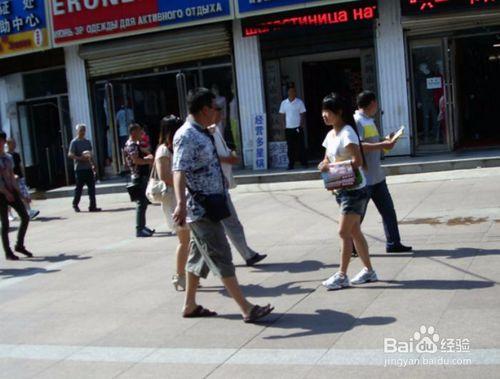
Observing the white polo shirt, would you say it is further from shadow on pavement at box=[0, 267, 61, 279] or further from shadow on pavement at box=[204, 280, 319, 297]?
shadow on pavement at box=[204, 280, 319, 297]

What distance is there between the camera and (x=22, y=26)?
19828 millimetres

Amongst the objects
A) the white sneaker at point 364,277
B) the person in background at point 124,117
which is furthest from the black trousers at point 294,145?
the white sneaker at point 364,277

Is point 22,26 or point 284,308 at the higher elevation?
point 22,26

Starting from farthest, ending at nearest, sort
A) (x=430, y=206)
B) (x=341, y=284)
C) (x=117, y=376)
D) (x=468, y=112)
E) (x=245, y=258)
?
(x=468, y=112)
(x=430, y=206)
(x=245, y=258)
(x=341, y=284)
(x=117, y=376)

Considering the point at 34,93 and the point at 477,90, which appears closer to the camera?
the point at 477,90

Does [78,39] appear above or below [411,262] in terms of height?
above

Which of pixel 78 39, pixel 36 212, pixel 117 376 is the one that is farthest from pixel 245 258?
pixel 78 39

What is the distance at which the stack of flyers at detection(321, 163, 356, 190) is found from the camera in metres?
6.77

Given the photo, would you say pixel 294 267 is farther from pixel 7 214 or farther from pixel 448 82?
pixel 448 82

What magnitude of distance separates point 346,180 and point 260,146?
10.9m

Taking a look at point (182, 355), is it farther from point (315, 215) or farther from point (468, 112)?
point (468, 112)

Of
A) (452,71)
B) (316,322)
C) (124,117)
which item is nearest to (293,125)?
(452,71)

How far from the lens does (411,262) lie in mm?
7793

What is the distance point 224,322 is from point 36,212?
9.94 m
